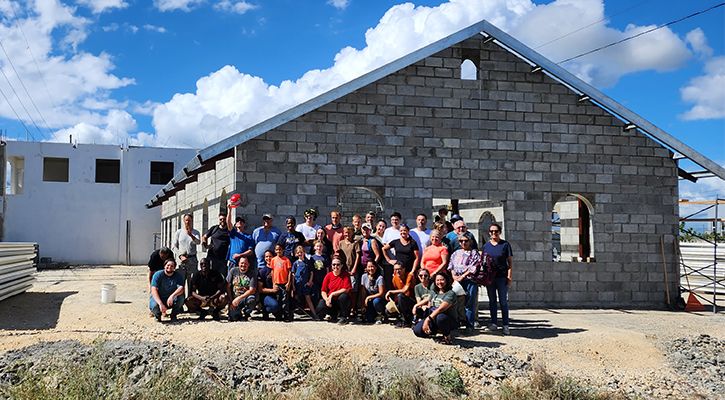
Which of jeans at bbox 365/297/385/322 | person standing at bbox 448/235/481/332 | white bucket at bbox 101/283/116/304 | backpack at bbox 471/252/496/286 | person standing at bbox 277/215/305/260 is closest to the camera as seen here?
person standing at bbox 448/235/481/332

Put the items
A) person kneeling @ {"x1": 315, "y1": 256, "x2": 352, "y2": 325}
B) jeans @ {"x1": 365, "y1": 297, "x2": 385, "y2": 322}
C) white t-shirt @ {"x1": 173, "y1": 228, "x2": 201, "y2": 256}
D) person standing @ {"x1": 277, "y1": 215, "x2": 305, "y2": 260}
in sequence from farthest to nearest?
1. white t-shirt @ {"x1": 173, "y1": 228, "x2": 201, "y2": 256}
2. person standing @ {"x1": 277, "y1": 215, "x2": 305, "y2": 260}
3. person kneeling @ {"x1": 315, "y1": 256, "x2": 352, "y2": 325}
4. jeans @ {"x1": 365, "y1": 297, "x2": 385, "y2": 322}

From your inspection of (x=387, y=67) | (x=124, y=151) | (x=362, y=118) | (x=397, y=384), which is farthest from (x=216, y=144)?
(x=124, y=151)

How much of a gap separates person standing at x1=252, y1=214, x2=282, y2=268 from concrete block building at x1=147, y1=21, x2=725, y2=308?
32.8 inches

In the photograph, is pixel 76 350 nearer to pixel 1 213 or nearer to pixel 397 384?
pixel 397 384

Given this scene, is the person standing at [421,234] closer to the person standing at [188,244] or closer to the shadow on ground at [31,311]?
the person standing at [188,244]

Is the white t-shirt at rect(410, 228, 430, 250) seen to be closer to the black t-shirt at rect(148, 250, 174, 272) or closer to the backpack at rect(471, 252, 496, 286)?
the backpack at rect(471, 252, 496, 286)

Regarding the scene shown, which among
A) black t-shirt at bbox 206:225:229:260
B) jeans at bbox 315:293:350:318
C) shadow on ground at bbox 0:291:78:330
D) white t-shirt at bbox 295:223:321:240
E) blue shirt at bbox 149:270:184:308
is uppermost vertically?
white t-shirt at bbox 295:223:321:240

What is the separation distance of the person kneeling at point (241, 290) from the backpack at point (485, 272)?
3327 millimetres

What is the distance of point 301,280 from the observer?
992 cm

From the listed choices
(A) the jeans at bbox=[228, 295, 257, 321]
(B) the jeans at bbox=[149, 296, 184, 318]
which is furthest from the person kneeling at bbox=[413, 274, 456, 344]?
(B) the jeans at bbox=[149, 296, 184, 318]

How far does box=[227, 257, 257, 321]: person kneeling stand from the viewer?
9.73 metres

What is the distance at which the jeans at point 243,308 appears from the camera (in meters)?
9.74

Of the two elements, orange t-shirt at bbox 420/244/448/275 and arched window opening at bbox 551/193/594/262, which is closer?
orange t-shirt at bbox 420/244/448/275

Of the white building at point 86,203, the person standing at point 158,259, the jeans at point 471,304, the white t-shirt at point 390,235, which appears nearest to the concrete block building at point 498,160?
the person standing at point 158,259
